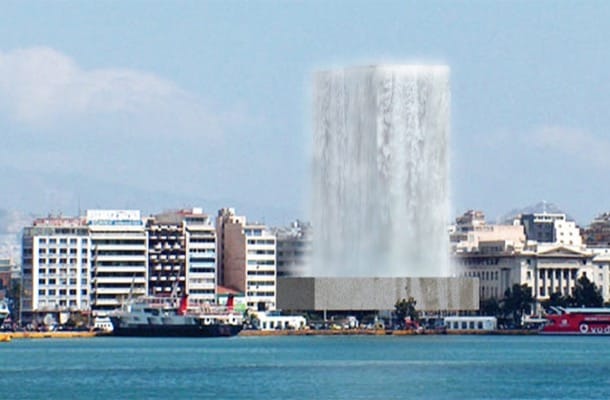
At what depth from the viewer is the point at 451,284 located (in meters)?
114

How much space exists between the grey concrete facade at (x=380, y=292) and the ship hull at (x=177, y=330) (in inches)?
171

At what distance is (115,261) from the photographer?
137 metres

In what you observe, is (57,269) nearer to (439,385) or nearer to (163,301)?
(163,301)

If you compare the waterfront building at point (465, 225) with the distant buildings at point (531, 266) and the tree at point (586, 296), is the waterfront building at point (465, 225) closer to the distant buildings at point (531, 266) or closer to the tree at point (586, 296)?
the distant buildings at point (531, 266)

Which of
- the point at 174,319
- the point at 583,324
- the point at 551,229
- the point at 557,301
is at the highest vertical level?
the point at 551,229

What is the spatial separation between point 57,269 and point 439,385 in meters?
75.5

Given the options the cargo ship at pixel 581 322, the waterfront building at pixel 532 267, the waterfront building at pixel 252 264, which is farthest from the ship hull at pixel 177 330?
the waterfront building at pixel 532 267

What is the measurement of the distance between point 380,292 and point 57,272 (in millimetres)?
29616

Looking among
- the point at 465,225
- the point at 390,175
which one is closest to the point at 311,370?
the point at 390,175

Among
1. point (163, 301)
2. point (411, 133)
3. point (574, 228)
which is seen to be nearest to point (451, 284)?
point (411, 133)

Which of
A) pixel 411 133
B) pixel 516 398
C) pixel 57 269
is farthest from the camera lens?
pixel 57 269

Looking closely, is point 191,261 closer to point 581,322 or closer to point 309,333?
point 309,333

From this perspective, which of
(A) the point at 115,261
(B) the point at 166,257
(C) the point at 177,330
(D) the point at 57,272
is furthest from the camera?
(B) the point at 166,257

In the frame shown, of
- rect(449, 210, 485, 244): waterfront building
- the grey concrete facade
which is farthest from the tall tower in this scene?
rect(449, 210, 485, 244): waterfront building
